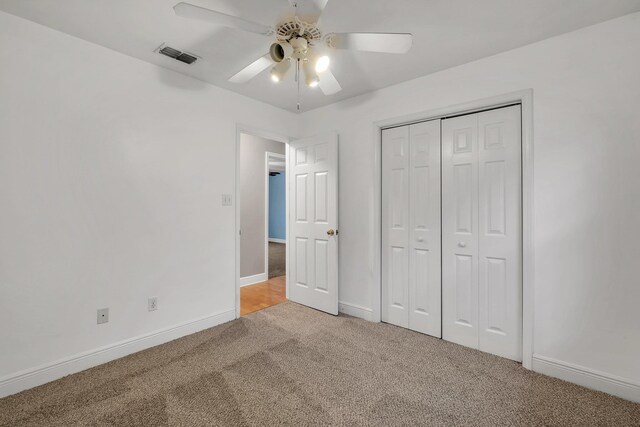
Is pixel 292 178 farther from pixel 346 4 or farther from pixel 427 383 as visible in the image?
pixel 427 383

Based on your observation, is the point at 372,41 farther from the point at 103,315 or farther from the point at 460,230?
the point at 103,315

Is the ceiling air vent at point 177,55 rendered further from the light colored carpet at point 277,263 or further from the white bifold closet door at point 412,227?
the light colored carpet at point 277,263

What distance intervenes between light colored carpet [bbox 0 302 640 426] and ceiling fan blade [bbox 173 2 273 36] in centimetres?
210

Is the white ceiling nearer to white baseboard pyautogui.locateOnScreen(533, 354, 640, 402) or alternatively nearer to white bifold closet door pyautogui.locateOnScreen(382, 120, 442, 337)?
white bifold closet door pyautogui.locateOnScreen(382, 120, 442, 337)

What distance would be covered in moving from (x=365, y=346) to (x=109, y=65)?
121 inches

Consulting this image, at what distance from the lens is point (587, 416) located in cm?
164

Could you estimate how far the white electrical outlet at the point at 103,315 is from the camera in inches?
85.9

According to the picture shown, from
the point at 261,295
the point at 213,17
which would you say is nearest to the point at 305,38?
the point at 213,17

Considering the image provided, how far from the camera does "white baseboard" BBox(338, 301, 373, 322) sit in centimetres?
304

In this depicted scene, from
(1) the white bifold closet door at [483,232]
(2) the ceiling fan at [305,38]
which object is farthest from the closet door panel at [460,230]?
(2) the ceiling fan at [305,38]

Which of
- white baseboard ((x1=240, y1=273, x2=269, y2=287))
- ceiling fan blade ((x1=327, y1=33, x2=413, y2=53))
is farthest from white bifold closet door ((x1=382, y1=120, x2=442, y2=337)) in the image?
white baseboard ((x1=240, y1=273, x2=269, y2=287))

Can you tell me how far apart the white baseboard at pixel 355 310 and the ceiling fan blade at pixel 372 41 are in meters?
2.44

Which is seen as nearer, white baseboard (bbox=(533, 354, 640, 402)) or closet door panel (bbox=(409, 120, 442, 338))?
white baseboard (bbox=(533, 354, 640, 402))

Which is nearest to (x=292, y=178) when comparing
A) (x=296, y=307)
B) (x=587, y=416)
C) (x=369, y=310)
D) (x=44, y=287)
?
(x=296, y=307)
